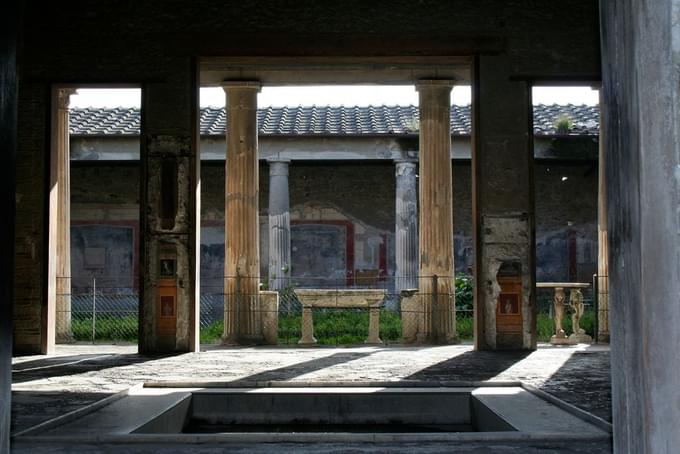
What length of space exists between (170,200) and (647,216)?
8.36 m

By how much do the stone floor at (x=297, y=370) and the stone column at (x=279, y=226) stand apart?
6967 millimetres

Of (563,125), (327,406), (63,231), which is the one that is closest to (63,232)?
(63,231)

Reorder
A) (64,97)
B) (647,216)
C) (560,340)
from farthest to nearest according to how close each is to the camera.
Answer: (64,97) → (560,340) → (647,216)

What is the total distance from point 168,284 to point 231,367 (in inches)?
81.0

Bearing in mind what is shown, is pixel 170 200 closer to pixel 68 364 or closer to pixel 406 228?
pixel 68 364

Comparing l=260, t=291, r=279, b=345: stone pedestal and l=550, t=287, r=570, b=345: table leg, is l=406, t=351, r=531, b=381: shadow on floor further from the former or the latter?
l=260, t=291, r=279, b=345: stone pedestal

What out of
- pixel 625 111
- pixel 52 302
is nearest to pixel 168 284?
pixel 52 302

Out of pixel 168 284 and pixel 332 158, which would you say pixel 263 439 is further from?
pixel 332 158

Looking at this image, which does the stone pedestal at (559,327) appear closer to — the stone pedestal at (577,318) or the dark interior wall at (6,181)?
the stone pedestal at (577,318)

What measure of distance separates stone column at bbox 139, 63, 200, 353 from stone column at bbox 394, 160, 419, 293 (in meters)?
5.86

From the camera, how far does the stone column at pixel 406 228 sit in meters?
15.7

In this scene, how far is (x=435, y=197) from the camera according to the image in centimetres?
1260

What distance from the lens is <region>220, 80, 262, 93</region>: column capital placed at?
12.2 metres

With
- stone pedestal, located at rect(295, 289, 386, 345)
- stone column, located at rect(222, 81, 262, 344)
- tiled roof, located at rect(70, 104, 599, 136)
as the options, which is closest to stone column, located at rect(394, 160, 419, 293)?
tiled roof, located at rect(70, 104, 599, 136)
